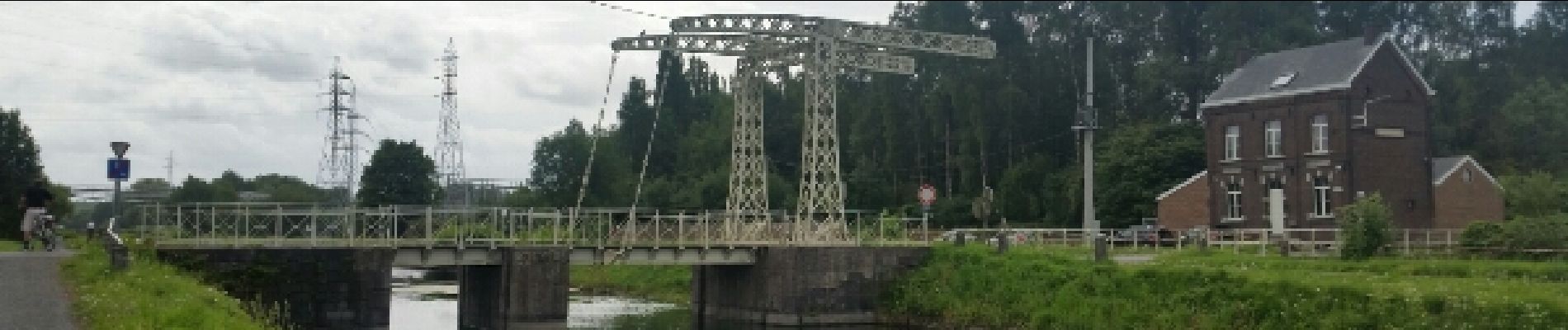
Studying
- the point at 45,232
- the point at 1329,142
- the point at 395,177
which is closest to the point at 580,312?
the point at 45,232

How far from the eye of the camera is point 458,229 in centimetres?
3931

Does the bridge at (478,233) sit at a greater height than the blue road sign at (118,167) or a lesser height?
lesser

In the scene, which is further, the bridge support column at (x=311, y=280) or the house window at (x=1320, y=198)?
the house window at (x=1320, y=198)

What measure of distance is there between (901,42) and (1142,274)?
48.1ft

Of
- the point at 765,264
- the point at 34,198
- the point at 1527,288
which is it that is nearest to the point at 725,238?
the point at 765,264

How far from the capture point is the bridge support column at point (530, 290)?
125 ft

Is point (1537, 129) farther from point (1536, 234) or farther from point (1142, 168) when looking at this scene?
point (1536, 234)

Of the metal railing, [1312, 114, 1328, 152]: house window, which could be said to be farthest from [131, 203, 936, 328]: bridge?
[1312, 114, 1328, 152]: house window

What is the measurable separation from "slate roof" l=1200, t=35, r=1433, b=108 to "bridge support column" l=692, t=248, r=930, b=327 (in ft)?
64.7

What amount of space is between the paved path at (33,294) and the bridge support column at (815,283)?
1881 centimetres

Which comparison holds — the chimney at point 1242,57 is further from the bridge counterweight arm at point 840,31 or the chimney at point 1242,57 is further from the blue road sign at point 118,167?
the blue road sign at point 118,167

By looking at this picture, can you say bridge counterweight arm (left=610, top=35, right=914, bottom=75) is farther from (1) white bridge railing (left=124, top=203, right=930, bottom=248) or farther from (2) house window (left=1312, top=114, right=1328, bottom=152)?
(2) house window (left=1312, top=114, right=1328, bottom=152)

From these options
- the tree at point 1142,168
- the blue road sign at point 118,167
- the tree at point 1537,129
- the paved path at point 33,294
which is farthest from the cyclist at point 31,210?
the tree at point 1537,129

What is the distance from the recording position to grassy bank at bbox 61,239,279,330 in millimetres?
18953
